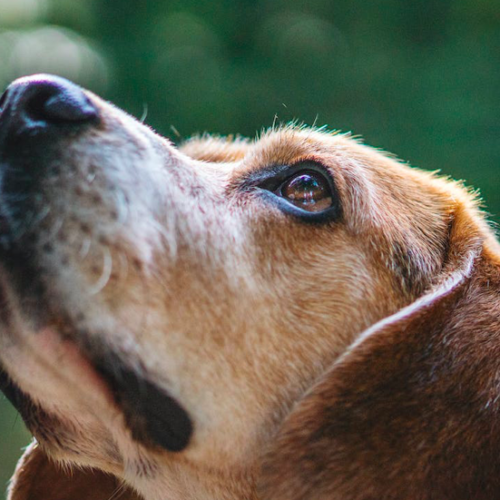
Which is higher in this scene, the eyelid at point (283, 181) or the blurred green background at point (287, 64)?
the eyelid at point (283, 181)

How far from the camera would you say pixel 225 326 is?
8.27ft

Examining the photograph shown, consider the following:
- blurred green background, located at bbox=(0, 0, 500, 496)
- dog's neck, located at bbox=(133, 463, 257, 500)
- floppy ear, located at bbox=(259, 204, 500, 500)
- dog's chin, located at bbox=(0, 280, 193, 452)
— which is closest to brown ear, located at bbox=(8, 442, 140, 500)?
dog's neck, located at bbox=(133, 463, 257, 500)

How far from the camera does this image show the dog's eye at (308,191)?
285cm

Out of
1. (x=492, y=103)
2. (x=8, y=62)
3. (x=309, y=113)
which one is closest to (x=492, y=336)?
(x=492, y=103)

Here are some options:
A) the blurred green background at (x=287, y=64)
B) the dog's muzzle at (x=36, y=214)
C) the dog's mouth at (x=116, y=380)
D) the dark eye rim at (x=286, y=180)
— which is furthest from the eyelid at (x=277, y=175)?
the blurred green background at (x=287, y=64)

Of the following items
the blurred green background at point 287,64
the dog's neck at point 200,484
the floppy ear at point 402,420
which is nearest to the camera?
the floppy ear at point 402,420

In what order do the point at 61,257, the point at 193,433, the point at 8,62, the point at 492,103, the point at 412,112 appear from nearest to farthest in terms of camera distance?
the point at 61,257
the point at 193,433
the point at 492,103
the point at 412,112
the point at 8,62

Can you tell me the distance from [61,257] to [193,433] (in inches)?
29.6

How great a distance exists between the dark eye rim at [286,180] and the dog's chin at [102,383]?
33.9 inches

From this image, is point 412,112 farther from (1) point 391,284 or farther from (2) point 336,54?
(1) point 391,284

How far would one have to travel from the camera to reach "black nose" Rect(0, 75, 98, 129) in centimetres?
243

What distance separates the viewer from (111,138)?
255 cm

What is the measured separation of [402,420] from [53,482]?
5.58 ft

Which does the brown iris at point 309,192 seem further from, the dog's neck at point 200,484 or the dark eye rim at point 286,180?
the dog's neck at point 200,484
